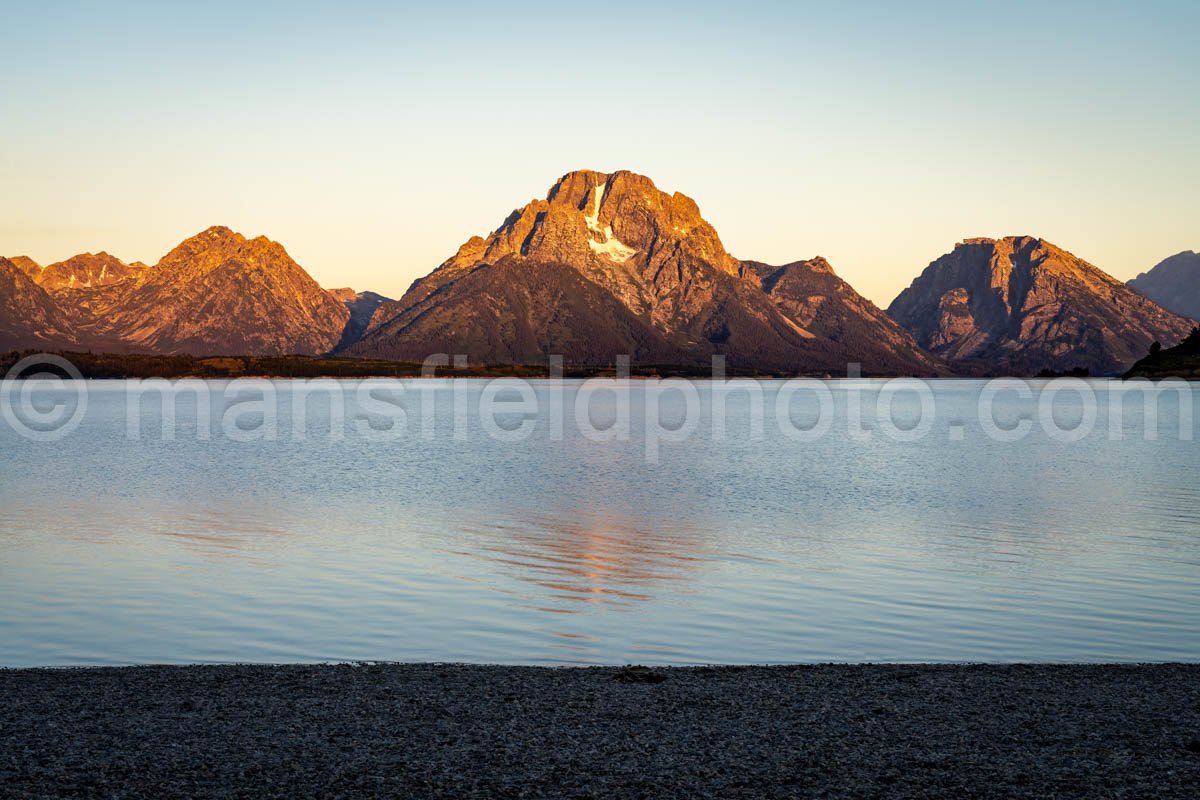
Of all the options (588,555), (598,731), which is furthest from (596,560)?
(598,731)

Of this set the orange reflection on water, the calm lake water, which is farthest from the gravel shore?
the orange reflection on water

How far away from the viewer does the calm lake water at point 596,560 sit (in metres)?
26.3

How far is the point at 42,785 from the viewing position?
47.1 ft

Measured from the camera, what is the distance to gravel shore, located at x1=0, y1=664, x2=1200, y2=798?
14664 mm

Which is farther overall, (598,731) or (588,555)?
(588,555)

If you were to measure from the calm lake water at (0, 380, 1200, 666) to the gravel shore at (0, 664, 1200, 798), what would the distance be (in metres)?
3.65

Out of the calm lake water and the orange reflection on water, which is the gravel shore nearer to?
the calm lake water

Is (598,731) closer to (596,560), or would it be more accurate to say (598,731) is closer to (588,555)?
(596,560)

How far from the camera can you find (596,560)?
127 ft

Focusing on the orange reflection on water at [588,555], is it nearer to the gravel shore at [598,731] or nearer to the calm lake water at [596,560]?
the calm lake water at [596,560]

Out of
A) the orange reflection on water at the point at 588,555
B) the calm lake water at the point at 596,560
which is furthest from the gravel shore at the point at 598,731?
the orange reflection on water at the point at 588,555

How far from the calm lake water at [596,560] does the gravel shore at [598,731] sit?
3.65m

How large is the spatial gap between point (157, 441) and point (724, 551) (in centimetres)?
8129

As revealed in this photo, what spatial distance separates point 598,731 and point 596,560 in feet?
70.7
